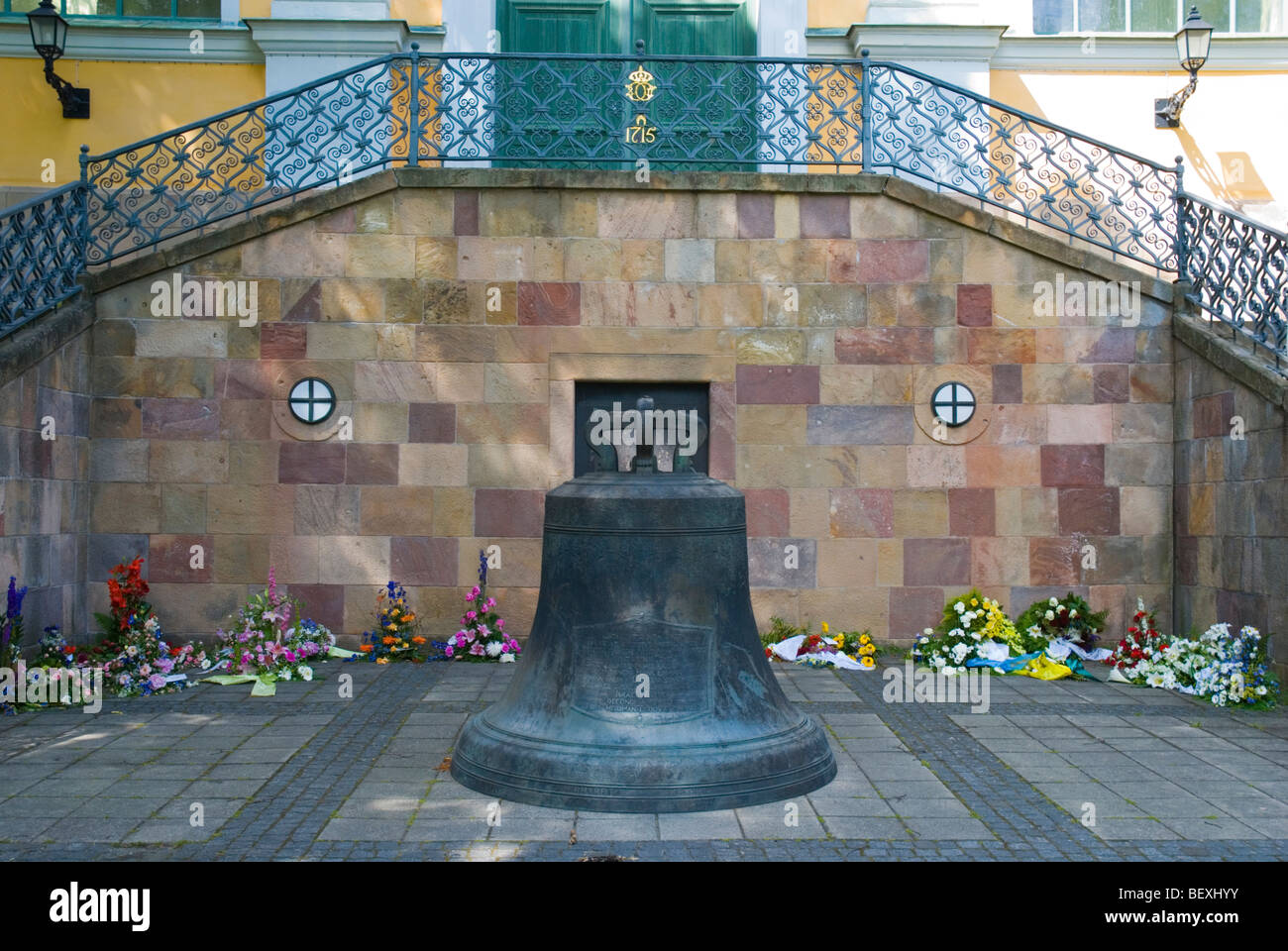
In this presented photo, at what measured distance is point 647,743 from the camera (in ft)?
17.8

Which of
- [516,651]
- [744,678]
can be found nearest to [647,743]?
[744,678]

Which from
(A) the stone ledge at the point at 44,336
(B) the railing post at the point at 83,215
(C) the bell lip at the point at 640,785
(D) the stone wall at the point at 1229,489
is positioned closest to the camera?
(C) the bell lip at the point at 640,785

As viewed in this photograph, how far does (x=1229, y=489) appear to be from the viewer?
354 inches

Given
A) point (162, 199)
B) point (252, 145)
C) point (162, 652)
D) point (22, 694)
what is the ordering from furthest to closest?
point (252, 145) < point (162, 199) < point (162, 652) < point (22, 694)

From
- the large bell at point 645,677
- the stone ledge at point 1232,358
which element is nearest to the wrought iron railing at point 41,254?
the large bell at point 645,677

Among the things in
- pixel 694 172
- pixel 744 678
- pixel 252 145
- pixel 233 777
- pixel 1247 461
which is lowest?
pixel 233 777

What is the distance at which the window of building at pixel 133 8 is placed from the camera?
12461 millimetres

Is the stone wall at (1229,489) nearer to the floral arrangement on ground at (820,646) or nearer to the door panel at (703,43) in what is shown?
the floral arrangement on ground at (820,646)

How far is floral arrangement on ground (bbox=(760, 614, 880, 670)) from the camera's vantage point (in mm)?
9477

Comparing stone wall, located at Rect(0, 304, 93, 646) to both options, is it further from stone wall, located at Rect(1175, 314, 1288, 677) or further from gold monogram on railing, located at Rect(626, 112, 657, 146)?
stone wall, located at Rect(1175, 314, 1288, 677)

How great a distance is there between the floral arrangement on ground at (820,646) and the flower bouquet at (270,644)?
368cm

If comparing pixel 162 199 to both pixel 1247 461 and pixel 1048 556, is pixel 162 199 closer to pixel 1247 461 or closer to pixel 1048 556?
pixel 1048 556

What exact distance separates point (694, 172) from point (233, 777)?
6402 mm


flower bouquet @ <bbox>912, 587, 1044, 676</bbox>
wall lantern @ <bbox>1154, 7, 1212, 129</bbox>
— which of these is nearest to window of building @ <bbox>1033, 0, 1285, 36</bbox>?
wall lantern @ <bbox>1154, 7, 1212, 129</bbox>
